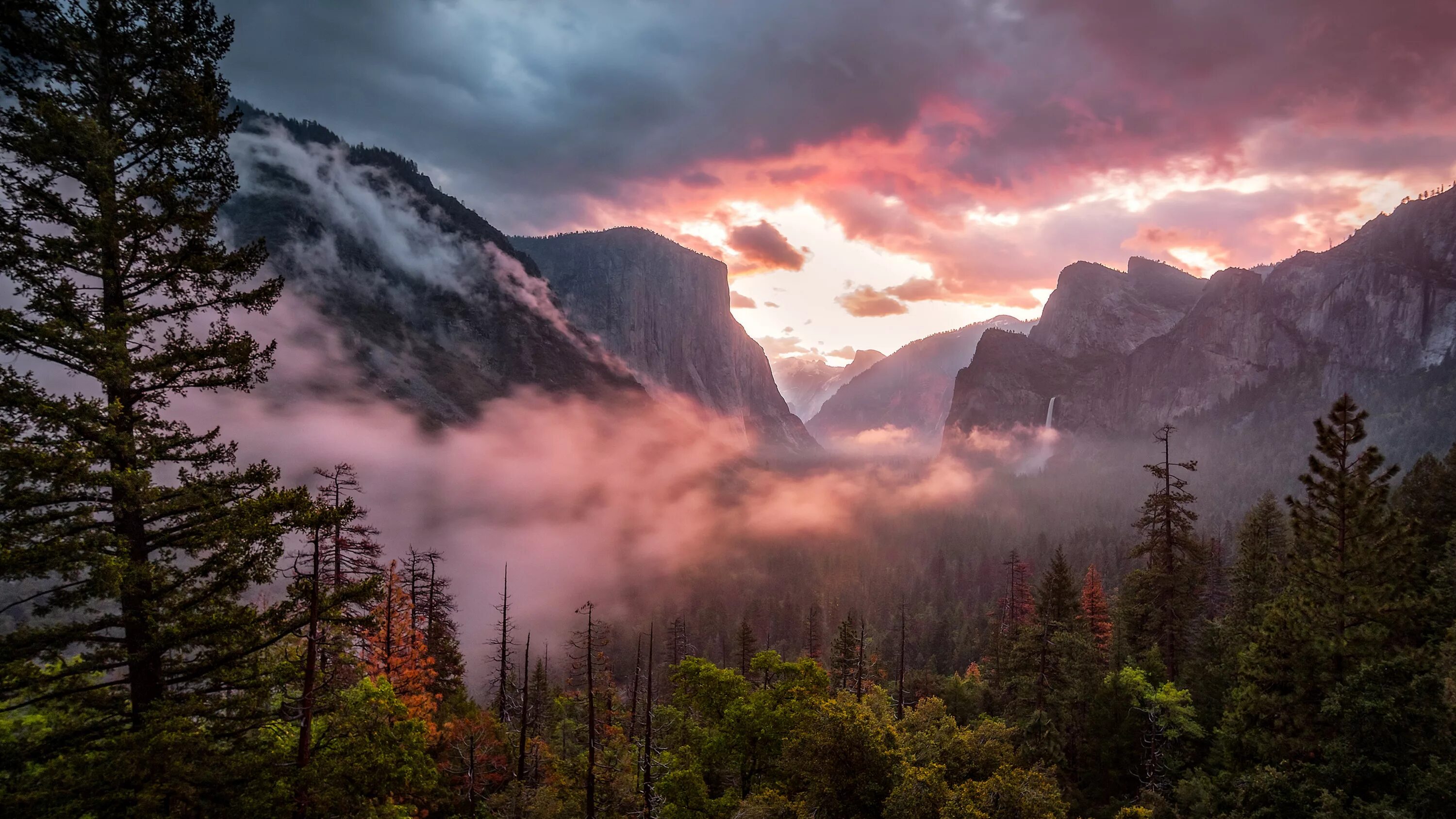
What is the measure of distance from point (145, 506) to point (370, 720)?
7044 millimetres

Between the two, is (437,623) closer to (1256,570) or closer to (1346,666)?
(1346,666)

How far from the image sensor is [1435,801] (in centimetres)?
1387

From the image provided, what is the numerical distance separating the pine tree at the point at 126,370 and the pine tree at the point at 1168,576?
36.6m

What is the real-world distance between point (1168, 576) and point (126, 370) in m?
41.3

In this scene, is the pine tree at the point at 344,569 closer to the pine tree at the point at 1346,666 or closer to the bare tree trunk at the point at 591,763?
the bare tree trunk at the point at 591,763

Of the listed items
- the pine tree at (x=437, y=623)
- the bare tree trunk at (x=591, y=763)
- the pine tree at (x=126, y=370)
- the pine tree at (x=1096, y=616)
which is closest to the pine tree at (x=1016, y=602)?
the pine tree at (x=1096, y=616)

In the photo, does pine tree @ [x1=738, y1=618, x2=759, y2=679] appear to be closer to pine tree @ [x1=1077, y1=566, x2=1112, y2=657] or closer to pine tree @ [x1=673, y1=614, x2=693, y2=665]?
pine tree @ [x1=673, y1=614, x2=693, y2=665]

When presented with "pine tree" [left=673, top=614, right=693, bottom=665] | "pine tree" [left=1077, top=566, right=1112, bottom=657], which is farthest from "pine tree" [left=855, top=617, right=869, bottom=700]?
"pine tree" [left=1077, top=566, right=1112, bottom=657]

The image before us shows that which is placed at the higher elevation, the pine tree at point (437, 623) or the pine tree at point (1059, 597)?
the pine tree at point (1059, 597)

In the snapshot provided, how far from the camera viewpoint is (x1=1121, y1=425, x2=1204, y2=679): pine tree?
3044cm

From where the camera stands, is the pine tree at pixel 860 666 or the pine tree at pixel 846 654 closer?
the pine tree at pixel 860 666

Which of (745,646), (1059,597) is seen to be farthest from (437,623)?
(1059,597)

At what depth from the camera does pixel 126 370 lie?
9977mm

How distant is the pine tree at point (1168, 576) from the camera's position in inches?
1198
